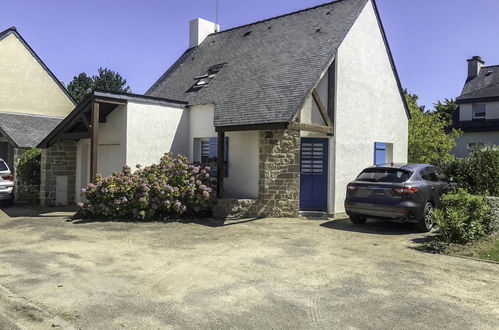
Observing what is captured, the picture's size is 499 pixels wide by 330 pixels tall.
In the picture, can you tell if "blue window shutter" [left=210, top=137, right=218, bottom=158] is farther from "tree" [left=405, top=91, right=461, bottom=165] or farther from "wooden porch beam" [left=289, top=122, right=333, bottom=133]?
"tree" [left=405, top=91, right=461, bottom=165]

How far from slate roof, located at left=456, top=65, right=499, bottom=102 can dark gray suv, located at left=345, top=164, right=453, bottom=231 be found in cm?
2265

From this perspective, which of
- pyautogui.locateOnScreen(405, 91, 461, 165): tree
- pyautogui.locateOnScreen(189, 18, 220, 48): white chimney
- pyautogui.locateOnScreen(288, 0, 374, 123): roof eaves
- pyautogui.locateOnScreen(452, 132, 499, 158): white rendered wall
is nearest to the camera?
pyautogui.locateOnScreen(288, 0, 374, 123): roof eaves

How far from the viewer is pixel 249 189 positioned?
1255cm

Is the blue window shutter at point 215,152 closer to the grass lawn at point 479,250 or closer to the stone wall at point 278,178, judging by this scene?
the stone wall at point 278,178

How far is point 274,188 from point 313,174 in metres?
1.59

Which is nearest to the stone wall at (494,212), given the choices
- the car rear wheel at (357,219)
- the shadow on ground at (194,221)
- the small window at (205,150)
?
the car rear wheel at (357,219)

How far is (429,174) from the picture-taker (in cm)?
1061

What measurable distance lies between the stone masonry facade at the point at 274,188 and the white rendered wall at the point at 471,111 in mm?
23108

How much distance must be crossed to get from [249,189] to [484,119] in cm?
2379

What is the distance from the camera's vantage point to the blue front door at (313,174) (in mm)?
12828

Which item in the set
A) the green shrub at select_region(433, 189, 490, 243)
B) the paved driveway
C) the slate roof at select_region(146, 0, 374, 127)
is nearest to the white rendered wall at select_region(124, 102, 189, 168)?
the slate roof at select_region(146, 0, 374, 127)

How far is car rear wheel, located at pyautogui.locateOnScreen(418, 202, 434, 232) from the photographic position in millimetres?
9812

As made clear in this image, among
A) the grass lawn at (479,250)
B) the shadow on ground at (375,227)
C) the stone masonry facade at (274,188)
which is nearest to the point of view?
the grass lawn at (479,250)

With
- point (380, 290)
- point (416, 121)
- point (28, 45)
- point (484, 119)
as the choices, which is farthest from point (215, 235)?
point (484, 119)
